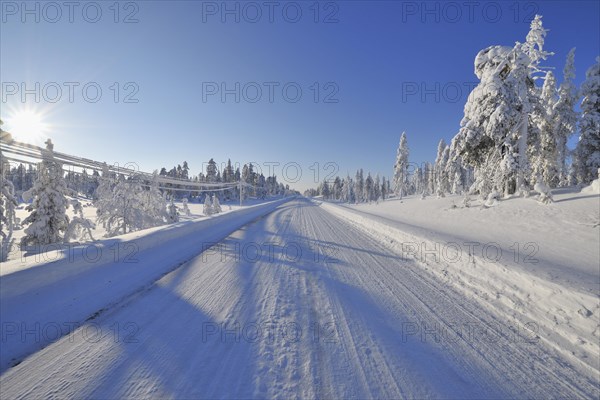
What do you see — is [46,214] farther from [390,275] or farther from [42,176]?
[390,275]

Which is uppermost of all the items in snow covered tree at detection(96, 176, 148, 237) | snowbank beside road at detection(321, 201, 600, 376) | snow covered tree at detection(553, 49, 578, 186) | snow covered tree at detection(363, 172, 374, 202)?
snow covered tree at detection(553, 49, 578, 186)

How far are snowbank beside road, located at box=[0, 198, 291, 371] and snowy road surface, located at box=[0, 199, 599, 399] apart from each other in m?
0.29

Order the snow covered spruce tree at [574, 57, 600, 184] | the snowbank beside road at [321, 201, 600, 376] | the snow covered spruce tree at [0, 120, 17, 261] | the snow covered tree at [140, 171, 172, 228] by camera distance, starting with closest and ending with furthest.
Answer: the snowbank beside road at [321, 201, 600, 376] < the snow covered spruce tree at [0, 120, 17, 261] < the snow covered tree at [140, 171, 172, 228] < the snow covered spruce tree at [574, 57, 600, 184]

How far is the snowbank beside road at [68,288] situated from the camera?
2.87 metres

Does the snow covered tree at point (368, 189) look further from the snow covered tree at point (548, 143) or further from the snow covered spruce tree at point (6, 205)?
the snow covered spruce tree at point (6, 205)

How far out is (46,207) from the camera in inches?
400

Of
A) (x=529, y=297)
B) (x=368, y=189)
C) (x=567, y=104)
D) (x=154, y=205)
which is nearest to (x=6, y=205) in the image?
(x=154, y=205)

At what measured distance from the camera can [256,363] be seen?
2.39 meters

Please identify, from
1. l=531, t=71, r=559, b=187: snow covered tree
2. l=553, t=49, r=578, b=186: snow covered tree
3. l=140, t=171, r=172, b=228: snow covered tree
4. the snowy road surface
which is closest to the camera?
the snowy road surface

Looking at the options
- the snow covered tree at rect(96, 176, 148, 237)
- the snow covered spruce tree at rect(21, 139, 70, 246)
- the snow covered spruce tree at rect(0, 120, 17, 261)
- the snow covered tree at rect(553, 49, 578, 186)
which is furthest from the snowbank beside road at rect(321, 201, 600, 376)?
the snow covered tree at rect(553, 49, 578, 186)

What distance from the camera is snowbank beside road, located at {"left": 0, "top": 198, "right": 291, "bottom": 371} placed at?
9.42 ft

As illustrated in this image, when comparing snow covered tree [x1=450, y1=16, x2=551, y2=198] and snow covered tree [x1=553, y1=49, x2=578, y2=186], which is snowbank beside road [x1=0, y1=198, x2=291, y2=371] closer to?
snow covered tree [x1=450, y1=16, x2=551, y2=198]

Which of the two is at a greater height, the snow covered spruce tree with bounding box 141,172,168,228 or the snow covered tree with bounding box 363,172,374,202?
the snow covered tree with bounding box 363,172,374,202

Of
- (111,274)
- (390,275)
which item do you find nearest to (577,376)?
(390,275)
